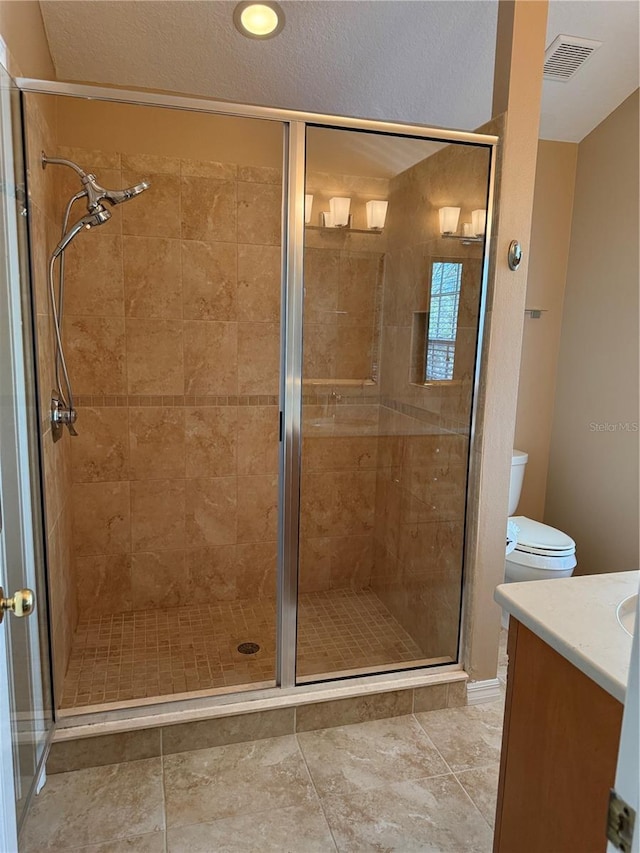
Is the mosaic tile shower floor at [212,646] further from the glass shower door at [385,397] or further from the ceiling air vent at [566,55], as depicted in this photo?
the ceiling air vent at [566,55]

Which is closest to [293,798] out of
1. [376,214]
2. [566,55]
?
[376,214]

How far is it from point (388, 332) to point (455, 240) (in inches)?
19.9

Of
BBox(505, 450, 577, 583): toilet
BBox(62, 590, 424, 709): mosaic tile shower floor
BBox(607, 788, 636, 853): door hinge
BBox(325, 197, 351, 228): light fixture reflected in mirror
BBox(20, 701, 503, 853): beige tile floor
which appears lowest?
BBox(20, 701, 503, 853): beige tile floor

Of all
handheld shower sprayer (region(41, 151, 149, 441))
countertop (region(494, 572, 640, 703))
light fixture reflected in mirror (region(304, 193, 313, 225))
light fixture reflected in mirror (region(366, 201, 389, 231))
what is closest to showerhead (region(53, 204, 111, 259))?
handheld shower sprayer (region(41, 151, 149, 441))

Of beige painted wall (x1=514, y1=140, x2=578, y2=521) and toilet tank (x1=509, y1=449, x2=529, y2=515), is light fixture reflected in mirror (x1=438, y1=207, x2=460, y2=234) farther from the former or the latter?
toilet tank (x1=509, y1=449, x2=529, y2=515)

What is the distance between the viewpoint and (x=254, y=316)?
2955 mm

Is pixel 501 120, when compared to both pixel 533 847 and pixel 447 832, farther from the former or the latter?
pixel 447 832

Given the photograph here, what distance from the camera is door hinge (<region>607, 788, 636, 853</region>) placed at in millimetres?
566

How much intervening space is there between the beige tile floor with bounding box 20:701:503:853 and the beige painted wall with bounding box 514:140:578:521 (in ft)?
5.55

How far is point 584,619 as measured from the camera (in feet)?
3.90

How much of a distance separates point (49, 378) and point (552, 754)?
1943mm

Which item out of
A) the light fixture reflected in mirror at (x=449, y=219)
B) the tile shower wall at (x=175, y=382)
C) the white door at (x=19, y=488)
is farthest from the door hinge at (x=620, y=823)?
the tile shower wall at (x=175, y=382)

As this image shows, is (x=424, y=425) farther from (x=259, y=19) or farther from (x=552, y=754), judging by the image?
(x=259, y=19)

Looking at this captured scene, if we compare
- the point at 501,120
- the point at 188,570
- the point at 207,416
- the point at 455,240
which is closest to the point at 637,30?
the point at 501,120
